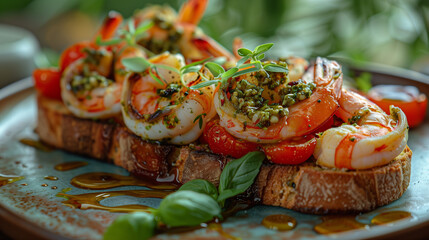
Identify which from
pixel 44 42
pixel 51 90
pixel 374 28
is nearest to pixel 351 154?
pixel 51 90

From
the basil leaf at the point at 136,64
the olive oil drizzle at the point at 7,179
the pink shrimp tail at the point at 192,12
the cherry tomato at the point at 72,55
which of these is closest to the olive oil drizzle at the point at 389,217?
the basil leaf at the point at 136,64

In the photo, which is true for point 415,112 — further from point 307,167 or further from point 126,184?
point 126,184

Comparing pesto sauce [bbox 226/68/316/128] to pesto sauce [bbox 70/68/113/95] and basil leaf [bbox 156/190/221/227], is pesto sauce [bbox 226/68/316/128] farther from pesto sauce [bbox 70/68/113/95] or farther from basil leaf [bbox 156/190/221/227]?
pesto sauce [bbox 70/68/113/95]

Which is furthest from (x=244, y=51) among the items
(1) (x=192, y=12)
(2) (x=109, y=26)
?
(2) (x=109, y=26)

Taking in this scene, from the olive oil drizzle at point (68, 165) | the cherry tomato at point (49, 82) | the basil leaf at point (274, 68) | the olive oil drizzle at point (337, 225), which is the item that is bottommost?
the olive oil drizzle at point (68, 165)

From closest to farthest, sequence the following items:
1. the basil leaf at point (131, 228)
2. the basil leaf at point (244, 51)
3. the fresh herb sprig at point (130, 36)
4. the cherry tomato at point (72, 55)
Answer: the basil leaf at point (131, 228) → the basil leaf at point (244, 51) → the fresh herb sprig at point (130, 36) → the cherry tomato at point (72, 55)

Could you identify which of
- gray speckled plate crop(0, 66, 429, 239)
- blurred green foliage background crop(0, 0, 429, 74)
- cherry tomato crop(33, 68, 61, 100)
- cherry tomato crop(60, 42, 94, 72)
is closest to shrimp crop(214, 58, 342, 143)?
gray speckled plate crop(0, 66, 429, 239)

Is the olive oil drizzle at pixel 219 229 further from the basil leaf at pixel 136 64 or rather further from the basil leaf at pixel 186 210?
the basil leaf at pixel 136 64

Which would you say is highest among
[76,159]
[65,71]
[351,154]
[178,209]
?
[65,71]
